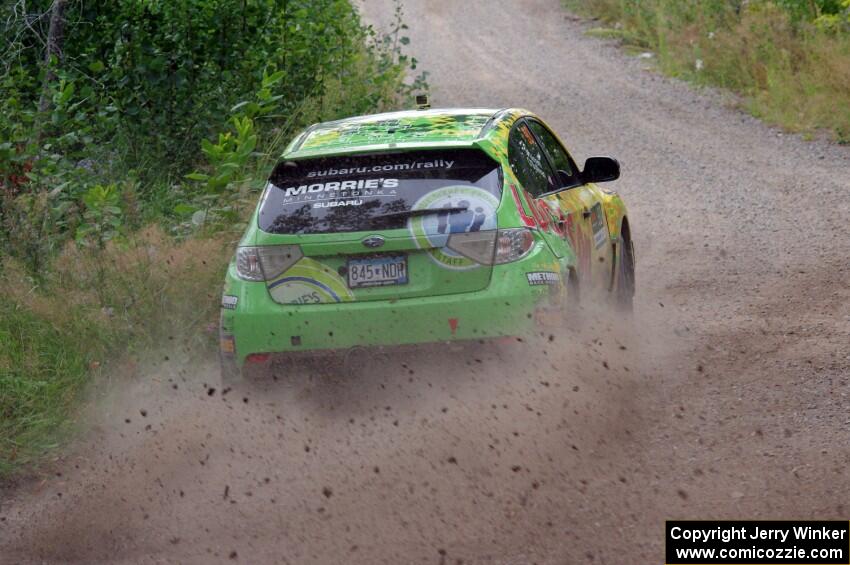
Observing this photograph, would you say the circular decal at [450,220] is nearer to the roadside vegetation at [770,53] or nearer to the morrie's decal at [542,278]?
the morrie's decal at [542,278]

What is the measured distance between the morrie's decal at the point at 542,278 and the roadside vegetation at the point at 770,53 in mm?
12290

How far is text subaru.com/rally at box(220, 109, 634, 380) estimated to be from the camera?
21.2 feet

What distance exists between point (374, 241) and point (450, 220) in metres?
0.40

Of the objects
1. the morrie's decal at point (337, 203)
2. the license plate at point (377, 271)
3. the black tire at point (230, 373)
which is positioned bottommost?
the black tire at point (230, 373)

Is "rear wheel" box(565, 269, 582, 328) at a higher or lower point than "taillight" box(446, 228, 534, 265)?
lower

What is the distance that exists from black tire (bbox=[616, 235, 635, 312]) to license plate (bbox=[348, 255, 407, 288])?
2734 mm

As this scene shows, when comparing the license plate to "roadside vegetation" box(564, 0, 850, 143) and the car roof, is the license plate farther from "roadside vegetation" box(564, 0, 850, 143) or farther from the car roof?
"roadside vegetation" box(564, 0, 850, 143)

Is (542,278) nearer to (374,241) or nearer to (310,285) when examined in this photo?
(374,241)

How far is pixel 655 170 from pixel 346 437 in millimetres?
11122

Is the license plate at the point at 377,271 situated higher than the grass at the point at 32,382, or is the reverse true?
the license plate at the point at 377,271

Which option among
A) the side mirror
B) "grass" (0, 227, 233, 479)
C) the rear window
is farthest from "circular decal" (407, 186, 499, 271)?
"grass" (0, 227, 233, 479)

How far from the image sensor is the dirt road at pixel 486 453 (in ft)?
17.4

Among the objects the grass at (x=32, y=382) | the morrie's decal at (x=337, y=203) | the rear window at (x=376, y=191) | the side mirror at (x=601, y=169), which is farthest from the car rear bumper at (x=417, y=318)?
the side mirror at (x=601, y=169)
